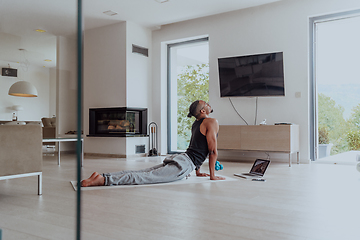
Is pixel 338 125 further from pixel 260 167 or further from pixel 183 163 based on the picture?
pixel 183 163

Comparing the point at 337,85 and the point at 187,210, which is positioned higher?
the point at 337,85

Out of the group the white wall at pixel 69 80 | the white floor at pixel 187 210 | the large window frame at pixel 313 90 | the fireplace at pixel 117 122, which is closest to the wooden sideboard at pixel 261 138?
the large window frame at pixel 313 90

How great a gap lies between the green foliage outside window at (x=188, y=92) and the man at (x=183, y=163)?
3314 millimetres

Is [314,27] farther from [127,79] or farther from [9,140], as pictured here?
[9,140]

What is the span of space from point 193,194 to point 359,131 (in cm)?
375

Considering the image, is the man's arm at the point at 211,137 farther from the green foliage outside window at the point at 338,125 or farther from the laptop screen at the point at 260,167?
the green foliage outside window at the point at 338,125

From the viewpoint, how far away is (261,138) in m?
5.38

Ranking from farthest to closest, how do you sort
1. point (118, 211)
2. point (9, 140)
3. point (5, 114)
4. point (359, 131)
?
point (359, 131), point (9, 140), point (118, 211), point (5, 114)

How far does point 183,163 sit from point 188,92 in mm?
3929

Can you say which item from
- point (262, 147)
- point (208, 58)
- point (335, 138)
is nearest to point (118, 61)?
point (208, 58)

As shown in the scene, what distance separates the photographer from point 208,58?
6.82 m

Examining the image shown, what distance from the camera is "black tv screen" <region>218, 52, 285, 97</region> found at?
5637mm

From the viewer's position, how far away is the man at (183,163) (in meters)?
3.25

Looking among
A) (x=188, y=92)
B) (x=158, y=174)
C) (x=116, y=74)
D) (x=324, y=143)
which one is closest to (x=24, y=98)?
(x=158, y=174)
